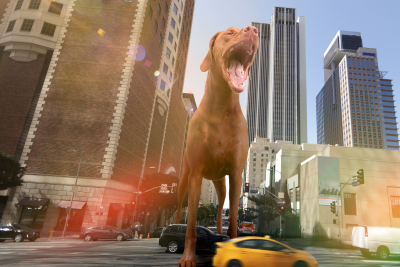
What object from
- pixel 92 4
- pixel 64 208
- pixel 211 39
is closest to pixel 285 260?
pixel 211 39

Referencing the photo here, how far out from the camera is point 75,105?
32.0 m

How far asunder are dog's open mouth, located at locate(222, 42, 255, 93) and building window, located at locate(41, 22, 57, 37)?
4123 cm

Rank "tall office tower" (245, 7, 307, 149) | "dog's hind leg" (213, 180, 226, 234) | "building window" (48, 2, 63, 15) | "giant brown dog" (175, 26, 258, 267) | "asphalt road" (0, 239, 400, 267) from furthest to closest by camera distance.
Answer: "tall office tower" (245, 7, 307, 149)
"building window" (48, 2, 63, 15)
"asphalt road" (0, 239, 400, 267)
"dog's hind leg" (213, 180, 226, 234)
"giant brown dog" (175, 26, 258, 267)

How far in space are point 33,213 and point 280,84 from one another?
15581 cm

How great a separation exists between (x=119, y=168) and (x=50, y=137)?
9.81m

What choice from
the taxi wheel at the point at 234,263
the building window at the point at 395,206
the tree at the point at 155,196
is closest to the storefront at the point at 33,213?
the tree at the point at 155,196

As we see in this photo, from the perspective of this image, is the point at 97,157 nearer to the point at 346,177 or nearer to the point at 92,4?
the point at 92,4

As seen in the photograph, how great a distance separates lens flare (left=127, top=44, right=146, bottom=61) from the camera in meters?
34.2

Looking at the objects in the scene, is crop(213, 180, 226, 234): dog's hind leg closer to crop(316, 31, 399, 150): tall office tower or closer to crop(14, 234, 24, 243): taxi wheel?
crop(14, 234, 24, 243): taxi wheel

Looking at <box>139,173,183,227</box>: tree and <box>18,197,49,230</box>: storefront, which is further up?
<box>139,173,183,227</box>: tree

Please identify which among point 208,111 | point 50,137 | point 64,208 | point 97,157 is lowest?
point 64,208

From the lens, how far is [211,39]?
3770mm

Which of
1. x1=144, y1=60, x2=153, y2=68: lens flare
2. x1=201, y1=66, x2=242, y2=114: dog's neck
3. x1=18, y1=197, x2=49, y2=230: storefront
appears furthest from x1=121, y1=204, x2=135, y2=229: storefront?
x1=201, y1=66, x2=242, y2=114: dog's neck

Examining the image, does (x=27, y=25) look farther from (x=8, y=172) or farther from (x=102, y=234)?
(x=102, y=234)
